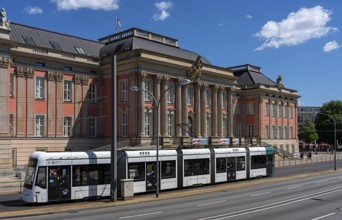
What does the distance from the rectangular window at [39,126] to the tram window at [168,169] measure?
25.0 m

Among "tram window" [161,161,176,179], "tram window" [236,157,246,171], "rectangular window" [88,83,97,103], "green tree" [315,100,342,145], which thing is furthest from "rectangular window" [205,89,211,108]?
"green tree" [315,100,342,145]

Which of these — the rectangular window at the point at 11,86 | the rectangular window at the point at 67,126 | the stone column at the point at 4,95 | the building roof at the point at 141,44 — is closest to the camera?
the stone column at the point at 4,95

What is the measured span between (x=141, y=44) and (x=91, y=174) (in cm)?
3344

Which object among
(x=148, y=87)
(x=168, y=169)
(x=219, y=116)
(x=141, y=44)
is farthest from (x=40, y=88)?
(x=219, y=116)

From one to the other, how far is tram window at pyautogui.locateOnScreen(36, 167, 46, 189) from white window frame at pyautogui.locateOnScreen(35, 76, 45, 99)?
2865cm

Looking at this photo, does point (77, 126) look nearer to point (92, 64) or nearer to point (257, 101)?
point (92, 64)

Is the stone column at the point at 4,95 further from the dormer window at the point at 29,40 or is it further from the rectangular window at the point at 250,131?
the rectangular window at the point at 250,131

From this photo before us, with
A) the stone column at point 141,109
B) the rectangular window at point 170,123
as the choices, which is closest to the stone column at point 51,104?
the stone column at point 141,109

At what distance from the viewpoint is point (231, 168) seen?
36.3 meters

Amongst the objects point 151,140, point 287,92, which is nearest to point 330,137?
point 287,92

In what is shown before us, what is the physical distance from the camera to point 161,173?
30.0m

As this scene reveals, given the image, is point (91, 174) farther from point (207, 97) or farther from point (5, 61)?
point (207, 97)

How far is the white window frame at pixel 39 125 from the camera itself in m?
50.2

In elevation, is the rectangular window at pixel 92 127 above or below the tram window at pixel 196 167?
above
